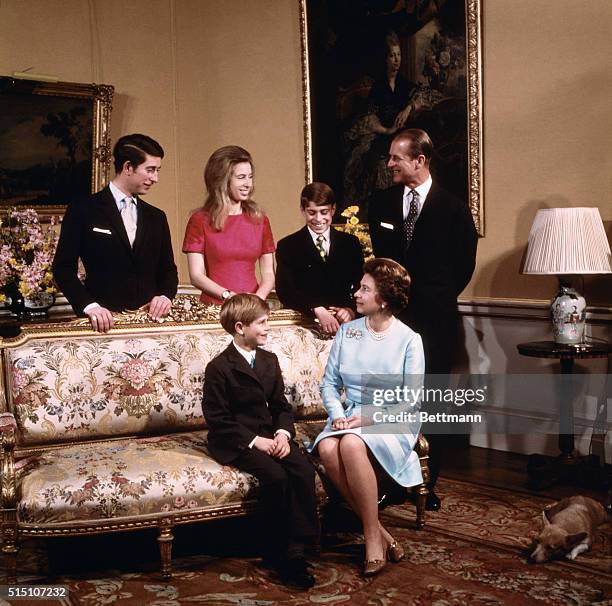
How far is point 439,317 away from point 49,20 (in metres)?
4.14

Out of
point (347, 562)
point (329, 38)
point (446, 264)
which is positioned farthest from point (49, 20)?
point (347, 562)

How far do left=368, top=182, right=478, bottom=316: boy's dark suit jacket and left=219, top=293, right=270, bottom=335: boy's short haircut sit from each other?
41.6 inches

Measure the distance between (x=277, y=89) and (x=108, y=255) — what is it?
10.8ft

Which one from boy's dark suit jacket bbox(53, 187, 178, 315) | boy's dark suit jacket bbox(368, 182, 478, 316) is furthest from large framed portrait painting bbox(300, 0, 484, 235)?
boy's dark suit jacket bbox(53, 187, 178, 315)

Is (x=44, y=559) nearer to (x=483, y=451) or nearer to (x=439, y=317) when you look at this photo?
(x=439, y=317)

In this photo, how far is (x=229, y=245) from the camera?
441cm

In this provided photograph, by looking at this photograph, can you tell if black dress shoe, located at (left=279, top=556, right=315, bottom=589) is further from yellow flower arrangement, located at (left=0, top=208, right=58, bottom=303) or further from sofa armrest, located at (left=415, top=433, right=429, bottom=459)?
yellow flower arrangement, located at (left=0, top=208, right=58, bottom=303)

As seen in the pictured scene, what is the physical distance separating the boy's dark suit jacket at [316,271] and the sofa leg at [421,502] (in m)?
1.05

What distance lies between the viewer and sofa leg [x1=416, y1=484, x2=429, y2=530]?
3.88m

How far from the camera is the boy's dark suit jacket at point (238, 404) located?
3.49m

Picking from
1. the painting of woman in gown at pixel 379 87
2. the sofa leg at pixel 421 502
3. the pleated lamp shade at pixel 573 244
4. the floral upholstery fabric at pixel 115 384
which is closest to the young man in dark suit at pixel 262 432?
the floral upholstery fabric at pixel 115 384

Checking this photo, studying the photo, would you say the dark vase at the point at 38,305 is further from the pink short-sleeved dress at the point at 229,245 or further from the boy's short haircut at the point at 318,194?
the boy's short haircut at the point at 318,194

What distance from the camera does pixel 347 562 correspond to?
3539 mm

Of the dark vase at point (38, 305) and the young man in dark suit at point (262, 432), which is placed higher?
the dark vase at point (38, 305)
